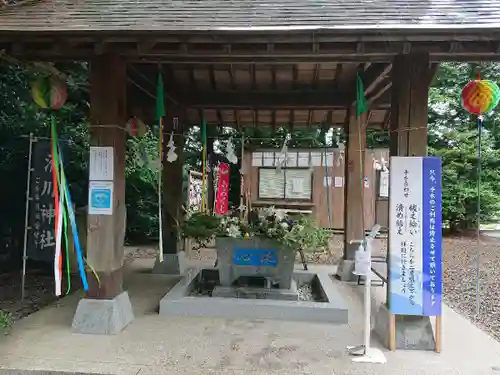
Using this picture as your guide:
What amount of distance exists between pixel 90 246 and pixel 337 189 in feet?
35.3

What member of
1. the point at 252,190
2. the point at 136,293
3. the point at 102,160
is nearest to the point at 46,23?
the point at 102,160

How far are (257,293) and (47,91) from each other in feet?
12.0

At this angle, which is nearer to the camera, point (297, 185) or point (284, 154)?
point (284, 154)

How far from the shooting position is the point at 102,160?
4.52 metres

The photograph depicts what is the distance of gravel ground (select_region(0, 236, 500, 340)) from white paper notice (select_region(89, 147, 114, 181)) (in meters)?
2.25

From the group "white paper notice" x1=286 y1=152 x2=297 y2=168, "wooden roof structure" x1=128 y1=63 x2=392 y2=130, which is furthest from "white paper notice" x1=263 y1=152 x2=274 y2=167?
"wooden roof structure" x1=128 y1=63 x2=392 y2=130

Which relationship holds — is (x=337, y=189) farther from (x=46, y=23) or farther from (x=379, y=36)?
(x=46, y=23)

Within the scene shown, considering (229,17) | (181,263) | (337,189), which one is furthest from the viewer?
(337,189)

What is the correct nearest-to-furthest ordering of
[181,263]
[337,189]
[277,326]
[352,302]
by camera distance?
[277,326] < [352,302] < [181,263] < [337,189]

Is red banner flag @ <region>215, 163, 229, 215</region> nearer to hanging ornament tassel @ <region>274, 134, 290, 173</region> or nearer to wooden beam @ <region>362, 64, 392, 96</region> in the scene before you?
hanging ornament tassel @ <region>274, 134, 290, 173</region>

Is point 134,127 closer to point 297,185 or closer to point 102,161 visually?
point 102,161

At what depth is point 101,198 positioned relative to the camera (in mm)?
4547

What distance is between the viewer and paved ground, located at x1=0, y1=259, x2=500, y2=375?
11.9 ft

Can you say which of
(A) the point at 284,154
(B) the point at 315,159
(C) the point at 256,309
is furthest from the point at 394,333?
(B) the point at 315,159
